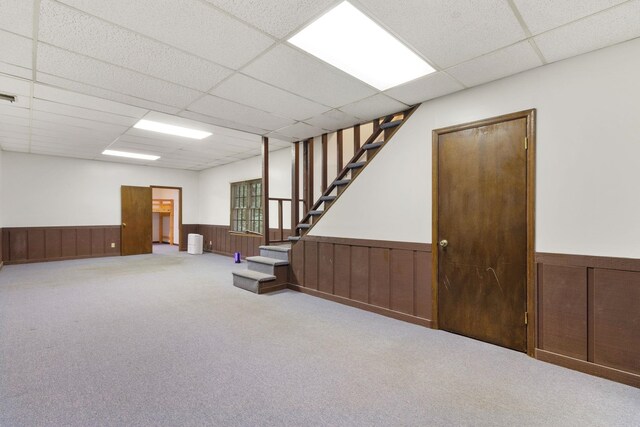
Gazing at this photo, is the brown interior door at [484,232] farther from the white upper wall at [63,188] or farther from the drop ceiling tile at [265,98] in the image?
the white upper wall at [63,188]

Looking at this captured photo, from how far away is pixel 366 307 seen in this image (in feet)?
12.9

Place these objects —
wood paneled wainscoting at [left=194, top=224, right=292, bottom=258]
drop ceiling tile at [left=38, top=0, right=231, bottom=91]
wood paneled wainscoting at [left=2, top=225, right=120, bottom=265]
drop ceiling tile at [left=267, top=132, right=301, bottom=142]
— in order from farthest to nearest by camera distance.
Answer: wood paneled wainscoting at [left=194, top=224, right=292, bottom=258] → wood paneled wainscoting at [left=2, top=225, right=120, bottom=265] → drop ceiling tile at [left=267, top=132, right=301, bottom=142] → drop ceiling tile at [left=38, top=0, right=231, bottom=91]

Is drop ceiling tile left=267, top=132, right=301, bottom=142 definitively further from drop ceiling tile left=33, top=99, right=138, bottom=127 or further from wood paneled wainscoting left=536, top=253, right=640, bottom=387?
wood paneled wainscoting left=536, top=253, right=640, bottom=387

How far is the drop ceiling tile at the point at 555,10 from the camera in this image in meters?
1.93

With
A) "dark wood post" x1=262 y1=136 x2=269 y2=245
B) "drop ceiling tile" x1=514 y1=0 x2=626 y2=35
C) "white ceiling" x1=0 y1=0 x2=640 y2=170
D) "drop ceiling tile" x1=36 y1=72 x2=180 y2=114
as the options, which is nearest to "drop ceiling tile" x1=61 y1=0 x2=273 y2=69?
"white ceiling" x1=0 y1=0 x2=640 y2=170

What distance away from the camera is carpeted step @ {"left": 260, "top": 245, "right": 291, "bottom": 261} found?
16.6 feet

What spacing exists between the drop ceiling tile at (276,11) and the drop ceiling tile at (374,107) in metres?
1.48

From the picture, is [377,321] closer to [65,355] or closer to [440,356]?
[440,356]

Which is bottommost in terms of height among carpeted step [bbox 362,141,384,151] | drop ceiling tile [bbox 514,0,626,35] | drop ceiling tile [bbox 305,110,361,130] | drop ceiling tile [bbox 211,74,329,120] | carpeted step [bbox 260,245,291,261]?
carpeted step [bbox 260,245,291,261]

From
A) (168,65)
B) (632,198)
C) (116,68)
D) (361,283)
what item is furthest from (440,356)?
(116,68)

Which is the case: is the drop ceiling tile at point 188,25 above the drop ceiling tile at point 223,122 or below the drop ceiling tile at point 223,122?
above

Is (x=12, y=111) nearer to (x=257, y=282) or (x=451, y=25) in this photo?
(x=257, y=282)

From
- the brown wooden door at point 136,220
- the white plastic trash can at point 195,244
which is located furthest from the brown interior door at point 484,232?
the brown wooden door at point 136,220

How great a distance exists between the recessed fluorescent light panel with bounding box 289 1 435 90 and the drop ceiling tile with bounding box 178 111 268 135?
2.18 m
